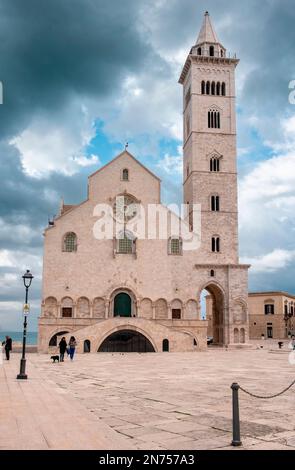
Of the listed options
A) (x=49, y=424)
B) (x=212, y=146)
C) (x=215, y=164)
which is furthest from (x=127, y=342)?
(x=49, y=424)

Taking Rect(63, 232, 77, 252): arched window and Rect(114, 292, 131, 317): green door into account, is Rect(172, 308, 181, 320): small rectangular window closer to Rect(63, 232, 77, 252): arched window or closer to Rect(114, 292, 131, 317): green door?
Rect(114, 292, 131, 317): green door

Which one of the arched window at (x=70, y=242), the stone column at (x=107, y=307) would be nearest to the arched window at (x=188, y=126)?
the arched window at (x=70, y=242)

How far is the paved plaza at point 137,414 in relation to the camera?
28.8 feet

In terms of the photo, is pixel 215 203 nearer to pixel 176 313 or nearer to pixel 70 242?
pixel 176 313

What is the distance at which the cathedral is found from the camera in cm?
4338

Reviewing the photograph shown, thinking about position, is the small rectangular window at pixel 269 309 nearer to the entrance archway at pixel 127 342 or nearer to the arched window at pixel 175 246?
the arched window at pixel 175 246

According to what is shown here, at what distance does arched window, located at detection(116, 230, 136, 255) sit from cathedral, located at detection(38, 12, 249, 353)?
100mm

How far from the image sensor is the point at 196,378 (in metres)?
20.6

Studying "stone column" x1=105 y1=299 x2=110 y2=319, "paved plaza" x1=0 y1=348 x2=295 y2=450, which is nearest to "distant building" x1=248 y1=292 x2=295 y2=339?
"stone column" x1=105 y1=299 x2=110 y2=319

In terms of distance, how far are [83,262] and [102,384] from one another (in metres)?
29.5

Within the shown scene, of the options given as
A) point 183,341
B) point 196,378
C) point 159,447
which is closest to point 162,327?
point 183,341

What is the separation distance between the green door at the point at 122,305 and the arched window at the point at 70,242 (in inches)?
255

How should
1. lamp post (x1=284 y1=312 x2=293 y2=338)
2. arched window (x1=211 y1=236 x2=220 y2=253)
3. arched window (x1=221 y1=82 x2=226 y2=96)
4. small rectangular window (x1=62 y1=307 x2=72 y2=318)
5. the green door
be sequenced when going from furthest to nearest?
lamp post (x1=284 y1=312 x2=293 y2=338)
arched window (x1=221 y1=82 x2=226 y2=96)
arched window (x1=211 y1=236 x2=220 y2=253)
the green door
small rectangular window (x1=62 y1=307 x2=72 y2=318)
